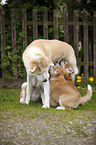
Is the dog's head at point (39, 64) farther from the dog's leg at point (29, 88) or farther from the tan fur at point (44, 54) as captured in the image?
the dog's leg at point (29, 88)

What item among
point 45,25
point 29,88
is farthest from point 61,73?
point 45,25

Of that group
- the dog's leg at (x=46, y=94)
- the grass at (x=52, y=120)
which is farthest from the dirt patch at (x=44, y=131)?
the dog's leg at (x=46, y=94)

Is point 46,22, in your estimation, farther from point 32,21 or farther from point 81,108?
point 81,108

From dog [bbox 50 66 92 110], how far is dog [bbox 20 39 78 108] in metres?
0.24

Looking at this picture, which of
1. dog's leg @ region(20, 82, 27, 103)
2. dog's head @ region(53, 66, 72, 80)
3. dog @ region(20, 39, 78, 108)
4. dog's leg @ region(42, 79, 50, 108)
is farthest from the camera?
dog's leg @ region(20, 82, 27, 103)

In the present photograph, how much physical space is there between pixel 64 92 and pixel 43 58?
84cm

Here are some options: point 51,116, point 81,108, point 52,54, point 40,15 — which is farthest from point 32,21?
point 51,116

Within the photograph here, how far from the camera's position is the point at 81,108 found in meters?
5.77

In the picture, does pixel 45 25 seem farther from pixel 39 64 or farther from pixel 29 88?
pixel 39 64

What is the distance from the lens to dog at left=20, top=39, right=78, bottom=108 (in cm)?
532

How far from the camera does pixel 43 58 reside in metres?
5.37

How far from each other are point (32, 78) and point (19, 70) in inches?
104

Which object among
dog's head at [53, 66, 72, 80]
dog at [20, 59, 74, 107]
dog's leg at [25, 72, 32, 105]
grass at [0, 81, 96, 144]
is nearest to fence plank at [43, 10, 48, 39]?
dog at [20, 59, 74, 107]

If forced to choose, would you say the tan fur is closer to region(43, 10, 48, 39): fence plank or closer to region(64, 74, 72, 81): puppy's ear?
region(64, 74, 72, 81): puppy's ear
